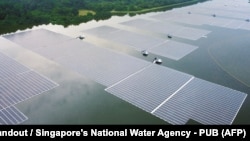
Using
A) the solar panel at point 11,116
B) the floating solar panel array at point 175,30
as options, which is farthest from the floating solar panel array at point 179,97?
the floating solar panel array at point 175,30

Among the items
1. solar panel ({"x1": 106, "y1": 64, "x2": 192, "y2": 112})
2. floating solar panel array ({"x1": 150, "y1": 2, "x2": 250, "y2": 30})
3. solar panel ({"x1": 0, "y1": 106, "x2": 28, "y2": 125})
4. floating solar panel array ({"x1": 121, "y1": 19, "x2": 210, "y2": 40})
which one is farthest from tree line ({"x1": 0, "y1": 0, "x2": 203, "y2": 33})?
solar panel ({"x1": 106, "y1": 64, "x2": 192, "y2": 112})

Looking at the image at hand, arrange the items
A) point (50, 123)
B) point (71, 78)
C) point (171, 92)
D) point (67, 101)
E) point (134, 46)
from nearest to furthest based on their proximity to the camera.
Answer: point (50, 123), point (67, 101), point (171, 92), point (71, 78), point (134, 46)

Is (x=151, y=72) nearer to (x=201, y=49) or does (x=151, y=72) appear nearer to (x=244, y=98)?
(x=244, y=98)

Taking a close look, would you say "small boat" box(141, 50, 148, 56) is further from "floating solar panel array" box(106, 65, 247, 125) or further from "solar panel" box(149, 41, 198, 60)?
"floating solar panel array" box(106, 65, 247, 125)

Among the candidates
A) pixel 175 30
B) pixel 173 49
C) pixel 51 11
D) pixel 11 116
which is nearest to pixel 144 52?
pixel 173 49

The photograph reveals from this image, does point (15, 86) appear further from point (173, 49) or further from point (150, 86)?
point (173, 49)

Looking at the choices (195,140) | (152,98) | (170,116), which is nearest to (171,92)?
(152,98)
